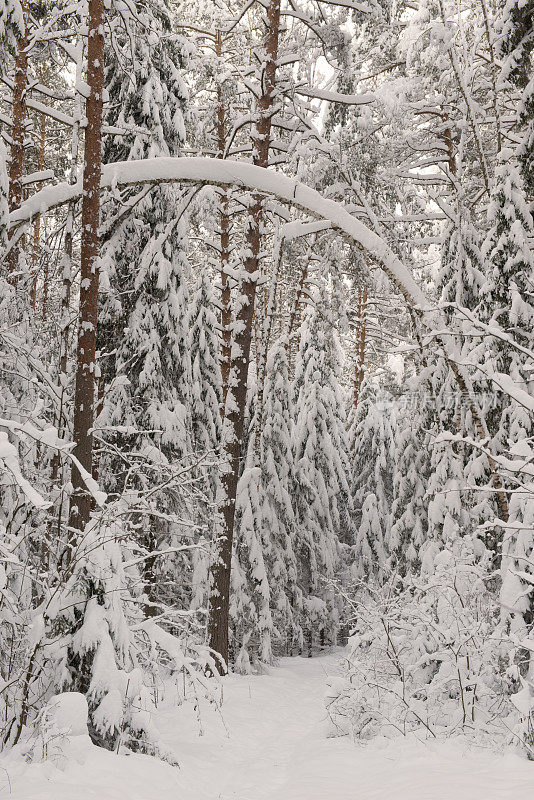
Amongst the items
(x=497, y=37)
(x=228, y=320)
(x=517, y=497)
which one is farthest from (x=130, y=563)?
(x=228, y=320)

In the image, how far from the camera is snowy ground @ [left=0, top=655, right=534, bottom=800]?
13.9ft

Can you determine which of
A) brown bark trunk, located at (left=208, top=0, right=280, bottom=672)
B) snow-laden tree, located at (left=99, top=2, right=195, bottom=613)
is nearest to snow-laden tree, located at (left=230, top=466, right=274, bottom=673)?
snow-laden tree, located at (left=99, top=2, right=195, bottom=613)

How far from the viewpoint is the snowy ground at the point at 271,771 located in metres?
4.24

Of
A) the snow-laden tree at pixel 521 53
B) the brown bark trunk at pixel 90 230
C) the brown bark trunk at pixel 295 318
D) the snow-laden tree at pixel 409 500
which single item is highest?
the brown bark trunk at pixel 295 318

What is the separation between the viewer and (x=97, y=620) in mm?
5414

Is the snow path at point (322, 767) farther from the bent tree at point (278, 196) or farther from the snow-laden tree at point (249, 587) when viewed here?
the snow-laden tree at point (249, 587)

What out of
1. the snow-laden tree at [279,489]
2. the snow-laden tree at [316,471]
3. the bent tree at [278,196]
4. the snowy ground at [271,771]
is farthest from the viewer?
the snow-laden tree at [316,471]

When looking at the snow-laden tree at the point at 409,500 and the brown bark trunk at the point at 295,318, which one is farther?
the brown bark trunk at the point at 295,318

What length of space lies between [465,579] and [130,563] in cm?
429

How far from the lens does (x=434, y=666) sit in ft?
26.4

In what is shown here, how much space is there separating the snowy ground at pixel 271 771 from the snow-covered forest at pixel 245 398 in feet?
0.13

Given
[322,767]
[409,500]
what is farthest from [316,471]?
[322,767]

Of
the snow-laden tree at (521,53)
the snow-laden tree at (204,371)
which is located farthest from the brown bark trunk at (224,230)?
the snow-laden tree at (521,53)

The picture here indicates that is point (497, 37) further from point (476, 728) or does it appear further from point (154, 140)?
point (476, 728)
